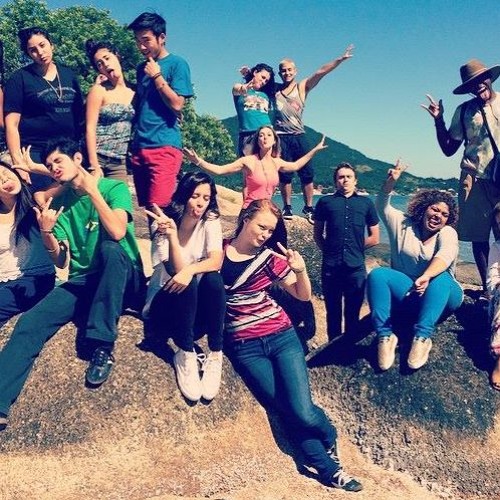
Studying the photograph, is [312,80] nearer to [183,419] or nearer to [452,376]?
[452,376]

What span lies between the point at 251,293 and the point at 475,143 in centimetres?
393

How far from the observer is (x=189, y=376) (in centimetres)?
610

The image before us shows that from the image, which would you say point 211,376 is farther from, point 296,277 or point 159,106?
point 159,106

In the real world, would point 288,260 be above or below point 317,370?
above

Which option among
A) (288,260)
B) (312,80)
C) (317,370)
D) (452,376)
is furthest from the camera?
(312,80)

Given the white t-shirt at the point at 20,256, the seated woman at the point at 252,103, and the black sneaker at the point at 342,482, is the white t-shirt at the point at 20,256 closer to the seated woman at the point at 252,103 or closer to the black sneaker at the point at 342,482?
the seated woman at the point at 252,103

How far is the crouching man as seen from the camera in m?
5.78

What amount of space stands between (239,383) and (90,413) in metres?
1.72

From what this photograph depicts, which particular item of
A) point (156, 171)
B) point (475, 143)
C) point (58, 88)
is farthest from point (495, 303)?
point (58, 88)

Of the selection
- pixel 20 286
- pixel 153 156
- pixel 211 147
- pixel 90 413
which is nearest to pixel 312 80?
pixel 153 156

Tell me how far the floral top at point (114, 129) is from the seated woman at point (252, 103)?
6.97ft

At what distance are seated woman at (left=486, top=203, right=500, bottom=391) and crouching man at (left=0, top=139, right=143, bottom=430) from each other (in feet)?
13.7

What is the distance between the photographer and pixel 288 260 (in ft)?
19.2

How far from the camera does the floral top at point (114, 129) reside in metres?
7.07
